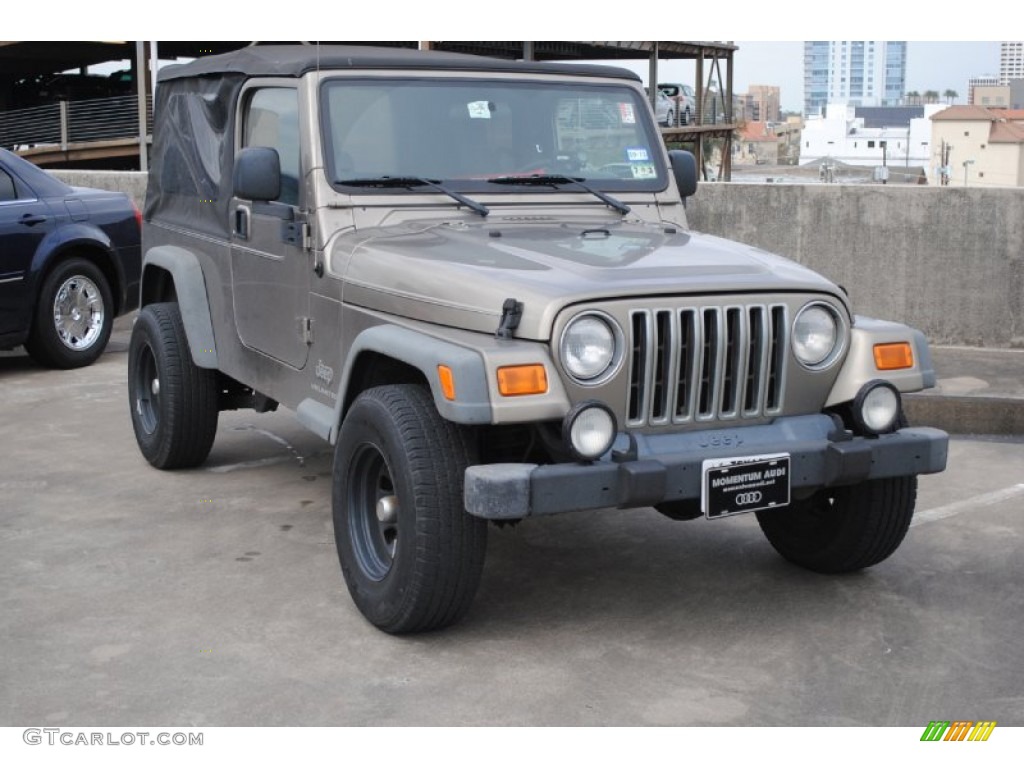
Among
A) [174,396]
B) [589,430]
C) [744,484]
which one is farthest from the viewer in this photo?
[174,396]

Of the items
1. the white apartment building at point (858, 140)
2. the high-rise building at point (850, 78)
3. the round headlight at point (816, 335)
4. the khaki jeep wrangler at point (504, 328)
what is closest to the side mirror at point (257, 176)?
the khaki jeep wrangler at point (504, 328)

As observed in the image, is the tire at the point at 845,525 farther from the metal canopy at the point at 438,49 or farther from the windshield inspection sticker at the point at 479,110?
the metal canopy at the point at 438,49

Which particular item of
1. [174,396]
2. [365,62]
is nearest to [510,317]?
[365,62]

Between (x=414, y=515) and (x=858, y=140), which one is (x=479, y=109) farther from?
(x=858, y=140)

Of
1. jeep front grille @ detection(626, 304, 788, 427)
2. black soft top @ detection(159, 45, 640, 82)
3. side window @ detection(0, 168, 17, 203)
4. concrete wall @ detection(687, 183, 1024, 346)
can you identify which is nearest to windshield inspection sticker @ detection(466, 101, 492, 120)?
black soft top @ detection(159, 45, 640, 82)

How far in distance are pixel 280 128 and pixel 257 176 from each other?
1.66 ft

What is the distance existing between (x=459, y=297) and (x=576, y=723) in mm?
1435

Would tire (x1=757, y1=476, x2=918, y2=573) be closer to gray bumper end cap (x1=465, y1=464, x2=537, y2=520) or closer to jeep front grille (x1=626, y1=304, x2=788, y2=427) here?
jeep front grille (x1=626, y1=304, x2=788, y2=427)

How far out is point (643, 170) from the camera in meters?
6.04

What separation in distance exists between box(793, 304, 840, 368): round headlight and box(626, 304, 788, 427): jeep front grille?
0.10m

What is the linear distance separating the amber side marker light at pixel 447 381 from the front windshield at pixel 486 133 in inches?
55.1

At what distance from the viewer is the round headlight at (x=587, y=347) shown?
14.4 feet

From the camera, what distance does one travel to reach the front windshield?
5.57 meters

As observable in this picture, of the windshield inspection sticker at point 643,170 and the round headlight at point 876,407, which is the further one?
the windshield inspection sticker at point 643,170
